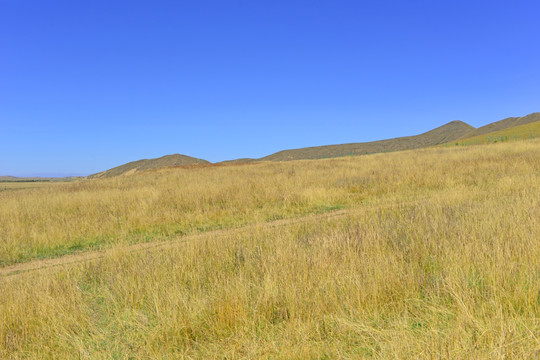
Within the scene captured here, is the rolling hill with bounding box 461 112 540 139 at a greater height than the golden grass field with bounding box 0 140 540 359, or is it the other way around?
the rolling hill with bounding box 461 112 540 139

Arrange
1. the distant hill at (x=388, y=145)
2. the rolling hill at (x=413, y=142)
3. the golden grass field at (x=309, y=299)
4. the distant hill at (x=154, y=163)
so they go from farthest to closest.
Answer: the distant hill at (x=388, y=145) < the rolling hill at (x=413, y=142) < the distant hill at (x=154, y=163) < the golden grass field at (x=309, y=299)

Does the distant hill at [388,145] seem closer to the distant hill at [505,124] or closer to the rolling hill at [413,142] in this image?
the rolling hill at [413,142]

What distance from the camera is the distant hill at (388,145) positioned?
9069 centimetres

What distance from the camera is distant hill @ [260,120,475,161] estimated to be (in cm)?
9069

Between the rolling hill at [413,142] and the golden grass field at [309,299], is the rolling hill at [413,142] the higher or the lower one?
the higher one

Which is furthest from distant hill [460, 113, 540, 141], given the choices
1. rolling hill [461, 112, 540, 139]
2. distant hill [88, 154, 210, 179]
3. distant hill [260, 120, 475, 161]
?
distant hill [88, 154, 210, 179]

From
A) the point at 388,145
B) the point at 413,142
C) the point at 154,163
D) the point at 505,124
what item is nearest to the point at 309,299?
the point at 154,163

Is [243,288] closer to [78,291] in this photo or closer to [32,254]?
[78,291]

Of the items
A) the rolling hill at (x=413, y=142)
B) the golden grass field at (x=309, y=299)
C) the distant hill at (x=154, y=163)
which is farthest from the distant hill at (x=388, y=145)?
the golden grass field at (x=309, y=299)

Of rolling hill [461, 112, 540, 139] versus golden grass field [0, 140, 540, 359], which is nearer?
golden grass field [0, 140, 540, 359]

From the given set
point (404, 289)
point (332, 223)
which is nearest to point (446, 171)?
point (332, 223)

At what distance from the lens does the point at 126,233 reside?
28.6ft

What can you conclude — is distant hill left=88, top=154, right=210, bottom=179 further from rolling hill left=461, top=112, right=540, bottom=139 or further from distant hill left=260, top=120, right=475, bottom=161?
rolling hill left=461, top=112, right=540, bottom=139

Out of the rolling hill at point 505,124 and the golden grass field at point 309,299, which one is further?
the rolling hill at point 505,124
